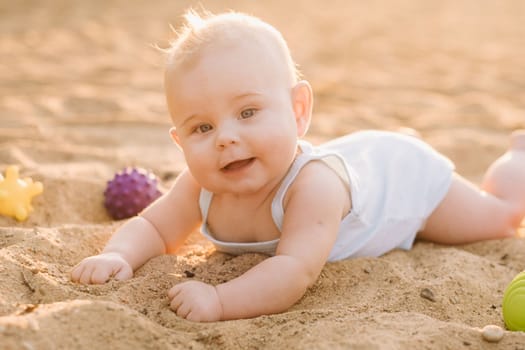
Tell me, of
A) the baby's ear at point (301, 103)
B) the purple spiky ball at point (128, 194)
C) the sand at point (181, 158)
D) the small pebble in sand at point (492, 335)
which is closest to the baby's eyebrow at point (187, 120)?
the baby's ear at point (301, 103)

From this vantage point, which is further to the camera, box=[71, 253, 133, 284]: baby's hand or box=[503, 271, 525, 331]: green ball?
box=[71, 253, 133, 284]: baby's hand

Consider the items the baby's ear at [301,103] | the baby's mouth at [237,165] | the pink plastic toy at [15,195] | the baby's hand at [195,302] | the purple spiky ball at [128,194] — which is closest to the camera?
the baby's hand at [195,302]

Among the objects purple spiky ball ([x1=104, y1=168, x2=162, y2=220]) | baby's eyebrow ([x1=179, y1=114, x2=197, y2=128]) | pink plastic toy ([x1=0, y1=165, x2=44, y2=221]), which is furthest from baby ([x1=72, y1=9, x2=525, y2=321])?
pink plastic toy ([x1=0, y1=165, x2=44, y2=221])

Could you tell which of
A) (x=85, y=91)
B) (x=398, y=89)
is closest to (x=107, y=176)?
(x=85, y=91)

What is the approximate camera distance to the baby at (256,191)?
88.6 inches

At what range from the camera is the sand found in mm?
1878

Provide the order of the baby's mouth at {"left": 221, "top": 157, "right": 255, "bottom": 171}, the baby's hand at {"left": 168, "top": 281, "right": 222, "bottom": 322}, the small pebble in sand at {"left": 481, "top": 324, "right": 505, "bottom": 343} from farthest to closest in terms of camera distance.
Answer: the baby's mouth at {"left": 221, "top": 157, "right": 255, "bottom": 171} < the baby's hand at {"left": 168, "top": 281, "right": 222, "bottom": 322} < the small pebble in sand at {"left": 481, "top": 324, "right": 505, "bottom": 343}

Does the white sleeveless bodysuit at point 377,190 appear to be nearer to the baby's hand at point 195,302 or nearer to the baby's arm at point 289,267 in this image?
the baby's arm at point 289,267

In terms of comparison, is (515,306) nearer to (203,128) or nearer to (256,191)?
(256,191)

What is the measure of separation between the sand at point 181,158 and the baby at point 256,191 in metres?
0.09

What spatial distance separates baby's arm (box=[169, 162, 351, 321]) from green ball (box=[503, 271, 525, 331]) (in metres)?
0.58

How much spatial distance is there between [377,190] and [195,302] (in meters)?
1.07

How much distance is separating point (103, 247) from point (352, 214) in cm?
95

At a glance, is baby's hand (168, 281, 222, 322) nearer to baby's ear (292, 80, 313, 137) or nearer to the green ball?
baby's ear (292, 80, 313, 137)
